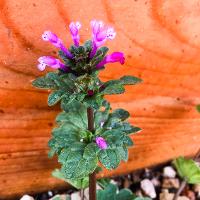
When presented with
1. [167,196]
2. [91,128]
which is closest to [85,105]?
[91,128]

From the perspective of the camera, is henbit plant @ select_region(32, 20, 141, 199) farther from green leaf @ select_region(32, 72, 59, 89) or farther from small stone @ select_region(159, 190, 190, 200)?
small stone @ select_region(159, 190, 190, 200)

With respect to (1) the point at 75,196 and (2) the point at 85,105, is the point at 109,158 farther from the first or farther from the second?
(1) the point at 75,196

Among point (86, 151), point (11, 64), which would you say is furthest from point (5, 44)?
point (86, 151)

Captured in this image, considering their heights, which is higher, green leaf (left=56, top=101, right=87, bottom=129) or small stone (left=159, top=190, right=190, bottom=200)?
green leaf (left=56, top=101, right=87, bottom=129)

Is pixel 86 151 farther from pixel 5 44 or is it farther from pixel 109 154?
pixel 5 44

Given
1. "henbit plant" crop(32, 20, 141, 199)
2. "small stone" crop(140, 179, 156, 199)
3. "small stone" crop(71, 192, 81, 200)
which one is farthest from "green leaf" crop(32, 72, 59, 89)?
"small stone" crop(140, 179, 156, 199)

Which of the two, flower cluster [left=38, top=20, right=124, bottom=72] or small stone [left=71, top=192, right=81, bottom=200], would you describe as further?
small stone [left=71, top=192, right=81, bottom=200]

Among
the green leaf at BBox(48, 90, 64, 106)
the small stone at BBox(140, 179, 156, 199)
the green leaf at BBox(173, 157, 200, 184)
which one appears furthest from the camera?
the small stone at BBox(140, 179, 156, 199)
